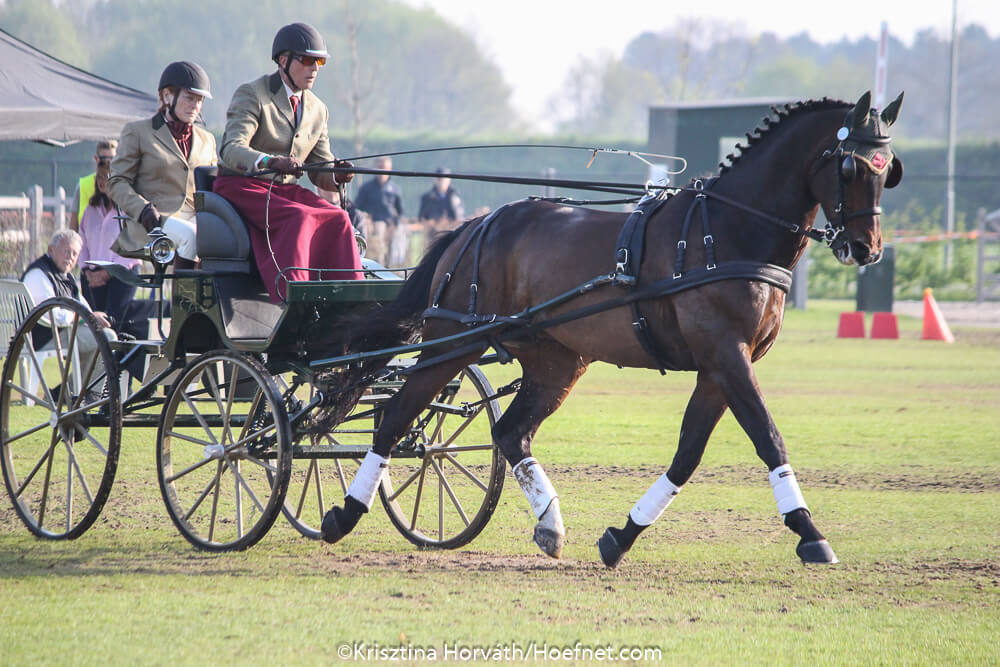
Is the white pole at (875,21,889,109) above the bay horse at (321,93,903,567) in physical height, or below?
above

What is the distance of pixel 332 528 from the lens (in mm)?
5660

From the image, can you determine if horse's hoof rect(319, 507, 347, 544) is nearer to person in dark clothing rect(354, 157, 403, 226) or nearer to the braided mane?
the braided mane

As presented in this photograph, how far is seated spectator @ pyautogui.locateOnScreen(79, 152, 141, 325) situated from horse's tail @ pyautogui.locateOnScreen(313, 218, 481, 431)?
3211mm

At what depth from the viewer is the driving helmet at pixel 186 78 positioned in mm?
6691

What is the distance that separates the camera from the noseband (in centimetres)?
488

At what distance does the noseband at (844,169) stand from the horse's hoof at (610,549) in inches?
62.2

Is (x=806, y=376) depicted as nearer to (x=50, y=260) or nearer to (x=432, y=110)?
(x=50, y=260)

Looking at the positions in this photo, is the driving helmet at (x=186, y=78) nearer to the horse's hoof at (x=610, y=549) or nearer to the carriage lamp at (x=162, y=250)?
the carriage lamp at (x=162, y=250)

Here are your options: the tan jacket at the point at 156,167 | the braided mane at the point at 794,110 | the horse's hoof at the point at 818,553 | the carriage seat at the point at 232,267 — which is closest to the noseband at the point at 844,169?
the braided mane at the point at 794,110

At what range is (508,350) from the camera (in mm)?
5977

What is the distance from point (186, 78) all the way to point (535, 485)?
2.99 metres

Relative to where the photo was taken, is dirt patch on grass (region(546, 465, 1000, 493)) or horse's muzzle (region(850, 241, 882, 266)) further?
dirt patch on grass (region(546, 465, 1000, 493))

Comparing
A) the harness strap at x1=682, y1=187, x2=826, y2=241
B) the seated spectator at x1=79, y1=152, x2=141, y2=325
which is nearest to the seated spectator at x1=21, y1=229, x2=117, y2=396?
the seated spectator at x1=79, y1=152, x2=141, y2=325

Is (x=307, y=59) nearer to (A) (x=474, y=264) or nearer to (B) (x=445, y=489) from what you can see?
(A) (x=474, y=264)
